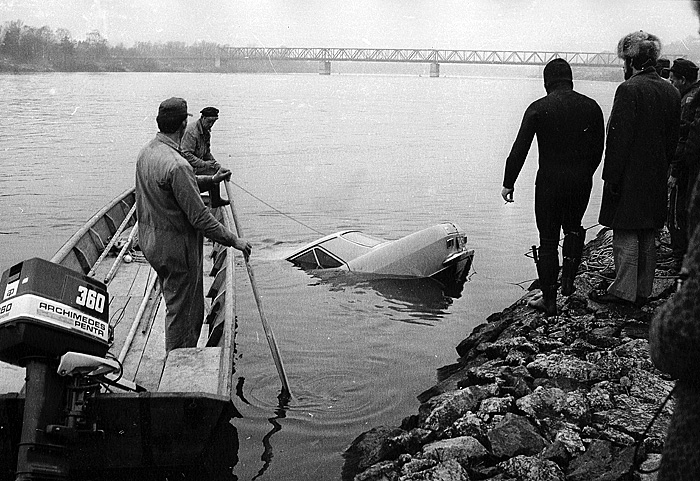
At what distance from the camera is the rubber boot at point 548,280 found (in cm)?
652

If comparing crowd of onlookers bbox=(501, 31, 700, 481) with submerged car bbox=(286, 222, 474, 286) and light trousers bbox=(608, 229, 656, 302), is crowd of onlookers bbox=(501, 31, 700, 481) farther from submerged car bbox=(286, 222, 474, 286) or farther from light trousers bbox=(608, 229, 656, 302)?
submerged car bbox=(286, 222, 474, 286)

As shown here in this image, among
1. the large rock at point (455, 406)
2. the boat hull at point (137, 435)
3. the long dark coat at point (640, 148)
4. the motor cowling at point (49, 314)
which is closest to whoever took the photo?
the motor cowling at point (49, 314)

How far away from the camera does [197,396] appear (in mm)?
4949

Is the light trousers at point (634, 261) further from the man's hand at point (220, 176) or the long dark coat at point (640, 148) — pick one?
the man's hand at point (220, 176)

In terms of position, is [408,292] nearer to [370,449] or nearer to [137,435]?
[370,449]

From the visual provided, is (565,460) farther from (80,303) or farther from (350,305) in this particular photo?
(350,305)

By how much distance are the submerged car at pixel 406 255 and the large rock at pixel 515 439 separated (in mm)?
5940

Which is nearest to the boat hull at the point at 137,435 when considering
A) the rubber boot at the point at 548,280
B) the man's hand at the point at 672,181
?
the rubber boot at the point at 548,280

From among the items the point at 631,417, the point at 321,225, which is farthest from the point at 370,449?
the point at 321,225

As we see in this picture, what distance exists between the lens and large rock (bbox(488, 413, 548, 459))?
15.3 ft

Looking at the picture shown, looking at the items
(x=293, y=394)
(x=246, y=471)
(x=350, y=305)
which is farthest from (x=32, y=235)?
(x=246, y=471)

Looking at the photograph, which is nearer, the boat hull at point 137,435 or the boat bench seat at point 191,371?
the boat hull at point 137,435

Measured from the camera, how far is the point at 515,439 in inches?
187

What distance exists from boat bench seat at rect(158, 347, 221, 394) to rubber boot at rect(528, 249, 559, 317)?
9.58 feet
